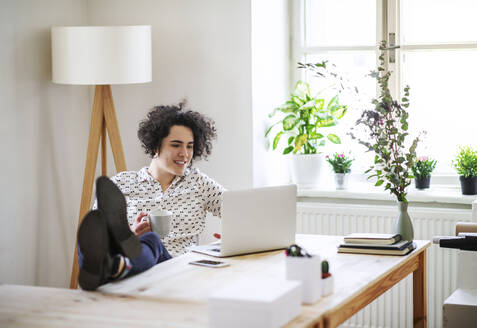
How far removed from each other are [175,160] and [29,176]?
910 millimetres

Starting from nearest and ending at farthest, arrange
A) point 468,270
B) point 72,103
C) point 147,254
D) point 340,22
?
point 147,254, point 468,270, point 72,103, point 340,22

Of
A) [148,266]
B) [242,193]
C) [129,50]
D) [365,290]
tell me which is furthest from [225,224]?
[129,50]

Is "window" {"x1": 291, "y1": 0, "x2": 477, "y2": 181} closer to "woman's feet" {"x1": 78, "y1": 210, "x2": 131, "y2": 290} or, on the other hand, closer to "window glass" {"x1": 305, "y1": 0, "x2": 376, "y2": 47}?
"window glass" {"x1": 305, "y1": 0, "x2": 376, "y2": 47}

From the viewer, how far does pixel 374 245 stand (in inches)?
108

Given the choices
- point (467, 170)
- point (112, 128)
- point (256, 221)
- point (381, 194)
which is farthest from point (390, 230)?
point (112, 128)

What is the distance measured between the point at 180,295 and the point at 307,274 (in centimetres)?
39

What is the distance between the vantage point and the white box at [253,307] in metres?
1.74

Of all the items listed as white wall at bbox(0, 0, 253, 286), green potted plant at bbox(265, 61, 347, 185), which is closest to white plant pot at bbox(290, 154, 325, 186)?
green potted plant at bbox(265, 61, 347, 185)

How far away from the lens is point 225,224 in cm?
265

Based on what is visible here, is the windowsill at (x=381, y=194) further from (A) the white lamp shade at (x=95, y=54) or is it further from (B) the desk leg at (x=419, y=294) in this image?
(A) the white lamp shade at (x=95, y=54)

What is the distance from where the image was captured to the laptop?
8.71ft

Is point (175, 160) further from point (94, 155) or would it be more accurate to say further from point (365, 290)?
point (365, 290)

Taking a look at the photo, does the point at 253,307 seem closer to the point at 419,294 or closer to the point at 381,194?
the point at 419,294

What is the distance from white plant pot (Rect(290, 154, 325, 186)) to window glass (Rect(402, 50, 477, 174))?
59 centimetres
